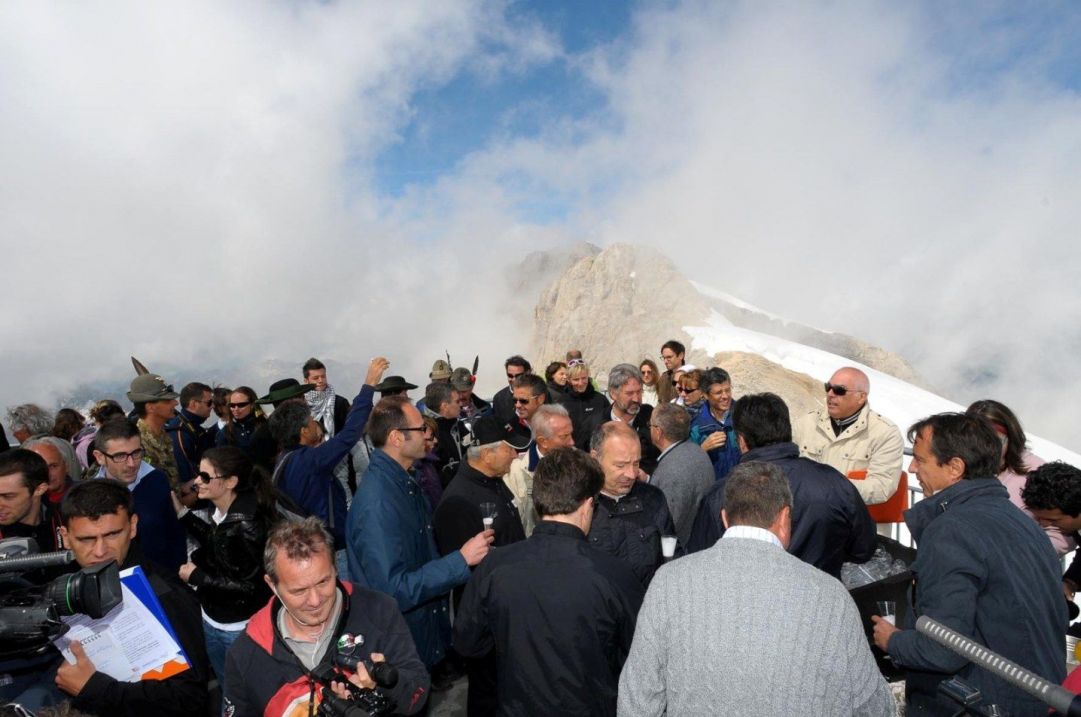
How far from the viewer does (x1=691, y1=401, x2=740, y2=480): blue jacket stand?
618cm

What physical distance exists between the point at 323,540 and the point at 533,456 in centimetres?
369

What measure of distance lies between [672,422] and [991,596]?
256cm

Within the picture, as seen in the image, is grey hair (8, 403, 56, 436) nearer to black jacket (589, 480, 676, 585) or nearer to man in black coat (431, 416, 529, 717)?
man in black coat (431, 416, 529, 717)

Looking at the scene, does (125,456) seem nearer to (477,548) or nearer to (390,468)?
(390,468)

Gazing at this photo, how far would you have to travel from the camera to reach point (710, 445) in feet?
19.6

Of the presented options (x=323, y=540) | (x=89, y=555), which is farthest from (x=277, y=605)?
(x=89, y=555)

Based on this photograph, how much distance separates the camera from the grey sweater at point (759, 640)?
2031mm

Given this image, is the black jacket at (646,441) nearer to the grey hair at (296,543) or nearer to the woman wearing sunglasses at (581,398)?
the woman wearing sunglasses at (581,398)

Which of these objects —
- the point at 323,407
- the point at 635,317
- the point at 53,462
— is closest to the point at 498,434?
the point at 53,462

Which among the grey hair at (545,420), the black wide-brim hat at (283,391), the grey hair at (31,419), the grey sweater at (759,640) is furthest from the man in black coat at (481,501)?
the grey hair at (31,419)

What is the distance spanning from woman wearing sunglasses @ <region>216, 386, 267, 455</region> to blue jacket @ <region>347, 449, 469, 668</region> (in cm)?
426

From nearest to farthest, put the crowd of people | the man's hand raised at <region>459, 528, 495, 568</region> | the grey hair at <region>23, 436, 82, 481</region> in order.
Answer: the crowd of people < the man's hand raised at <region>459, 528, 495, 568</region> < the grey hair at <region>23, 436, 82, 481</region>

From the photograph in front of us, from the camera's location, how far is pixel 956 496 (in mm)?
2896

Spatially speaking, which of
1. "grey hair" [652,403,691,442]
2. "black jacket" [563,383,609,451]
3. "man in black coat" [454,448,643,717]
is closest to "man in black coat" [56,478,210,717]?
"man in black coat" [454,448,643,717]
